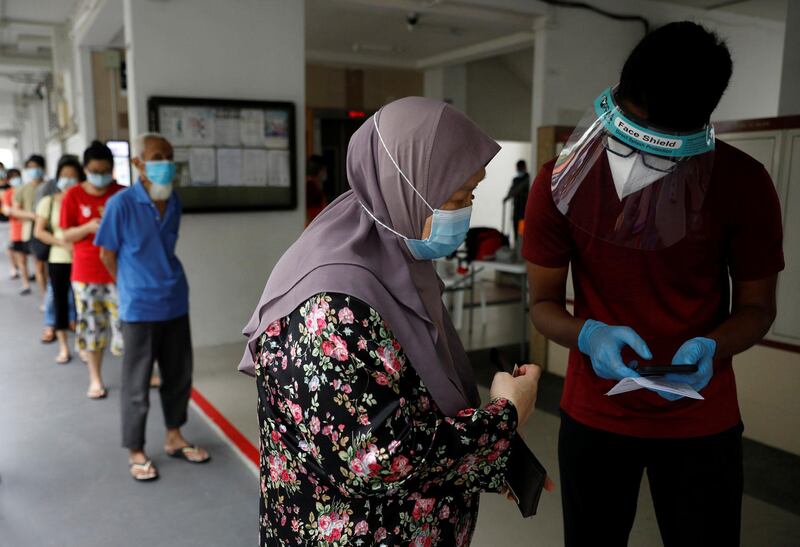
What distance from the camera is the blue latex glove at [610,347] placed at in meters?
1.34

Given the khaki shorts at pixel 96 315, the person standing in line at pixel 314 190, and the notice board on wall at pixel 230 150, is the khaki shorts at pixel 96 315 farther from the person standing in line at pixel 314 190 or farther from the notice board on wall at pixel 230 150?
the person standing in line at pixel 314 190

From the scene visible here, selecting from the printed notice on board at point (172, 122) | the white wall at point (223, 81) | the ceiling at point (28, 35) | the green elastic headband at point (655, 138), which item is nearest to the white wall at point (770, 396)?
the green elastic headband at point (655, 138)

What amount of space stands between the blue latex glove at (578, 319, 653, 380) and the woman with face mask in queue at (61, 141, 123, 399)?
3046 millimetres

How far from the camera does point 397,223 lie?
3.68ft

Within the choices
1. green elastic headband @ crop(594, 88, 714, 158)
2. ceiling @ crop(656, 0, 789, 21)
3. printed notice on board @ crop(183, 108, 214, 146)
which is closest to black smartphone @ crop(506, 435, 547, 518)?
green elastic headband @ crop(594, 88, 714, 158)

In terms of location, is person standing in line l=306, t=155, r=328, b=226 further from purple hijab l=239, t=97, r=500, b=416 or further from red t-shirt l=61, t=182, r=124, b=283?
purple hijab l=239, t=97, r=500, b=416

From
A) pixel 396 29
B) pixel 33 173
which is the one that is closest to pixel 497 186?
pixel 396 29

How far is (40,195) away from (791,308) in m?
6.05

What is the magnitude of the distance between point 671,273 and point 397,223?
65 centimetres

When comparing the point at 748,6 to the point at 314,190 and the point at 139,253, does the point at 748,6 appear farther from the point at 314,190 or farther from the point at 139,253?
the point at 139,253

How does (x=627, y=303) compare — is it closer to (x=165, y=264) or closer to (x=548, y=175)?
(x=548, y=175)

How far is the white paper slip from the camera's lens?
1.22 m

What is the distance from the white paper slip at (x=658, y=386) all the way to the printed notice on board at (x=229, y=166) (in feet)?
13.0

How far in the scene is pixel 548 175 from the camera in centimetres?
148
